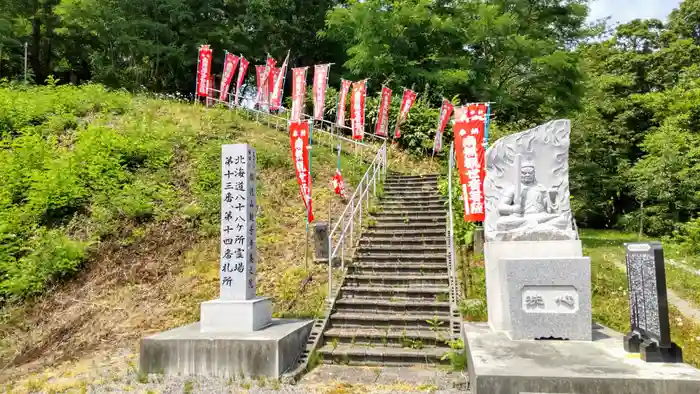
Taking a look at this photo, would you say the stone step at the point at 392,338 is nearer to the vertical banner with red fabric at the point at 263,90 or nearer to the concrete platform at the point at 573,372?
the concrete platform at the point at 573,372

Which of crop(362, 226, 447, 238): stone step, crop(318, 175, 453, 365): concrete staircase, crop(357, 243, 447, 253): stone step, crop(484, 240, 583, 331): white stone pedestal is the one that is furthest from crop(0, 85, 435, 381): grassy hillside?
crop(484, 240, 583, 331): white stone pedestal

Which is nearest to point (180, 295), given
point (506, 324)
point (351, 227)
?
point (351, 227)

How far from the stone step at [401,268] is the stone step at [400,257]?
204 millimetres

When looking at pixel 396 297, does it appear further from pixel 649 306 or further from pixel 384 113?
pixel 384 113

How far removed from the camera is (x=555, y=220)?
20.4 ft

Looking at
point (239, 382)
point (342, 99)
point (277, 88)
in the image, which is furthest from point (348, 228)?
point (277, 88)

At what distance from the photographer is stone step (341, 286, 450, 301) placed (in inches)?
315

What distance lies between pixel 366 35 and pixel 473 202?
12356 millimetres

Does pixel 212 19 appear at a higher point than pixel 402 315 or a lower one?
higher

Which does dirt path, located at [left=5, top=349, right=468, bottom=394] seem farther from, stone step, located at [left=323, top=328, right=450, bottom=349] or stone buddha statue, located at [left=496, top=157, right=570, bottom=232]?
stone buddha statue, located at [left=496, top=157, right=570, bottom=232]

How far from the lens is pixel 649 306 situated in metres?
4.84

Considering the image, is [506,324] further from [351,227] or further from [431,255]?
[351,227]

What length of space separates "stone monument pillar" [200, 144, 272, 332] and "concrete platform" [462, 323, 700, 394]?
3.04 metres

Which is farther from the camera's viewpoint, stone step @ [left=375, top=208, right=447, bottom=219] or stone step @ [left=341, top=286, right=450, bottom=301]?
stone step @ [left=375, top=208, right=447, bottom=219]
